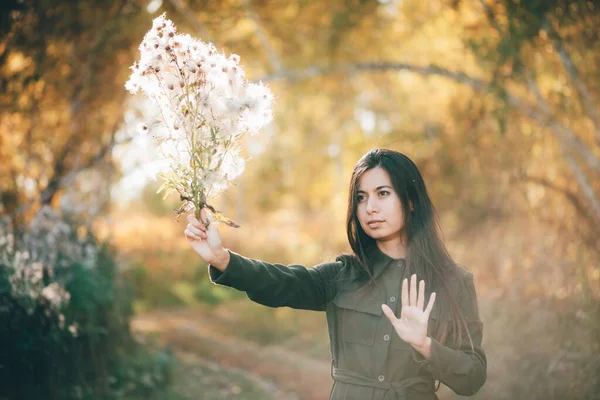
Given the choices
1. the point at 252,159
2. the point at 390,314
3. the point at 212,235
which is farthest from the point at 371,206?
the point at 252,159

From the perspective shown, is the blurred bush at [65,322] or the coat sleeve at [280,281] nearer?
the coat sleeve at [280,281]

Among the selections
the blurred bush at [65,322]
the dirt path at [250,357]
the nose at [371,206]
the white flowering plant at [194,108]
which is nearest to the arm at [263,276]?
the white flowering plant at [194,108]

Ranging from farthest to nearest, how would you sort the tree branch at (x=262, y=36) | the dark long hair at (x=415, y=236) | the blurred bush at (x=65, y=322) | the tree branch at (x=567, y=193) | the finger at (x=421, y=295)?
the tree branch at (x=262, y=36) → the tree branch at (x=567, y=193) → the blurred bush at (x=65, y=322) → the dark long hair at (x=415, y=236) → the finger at (x=421, y=295)

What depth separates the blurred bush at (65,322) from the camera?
405cm

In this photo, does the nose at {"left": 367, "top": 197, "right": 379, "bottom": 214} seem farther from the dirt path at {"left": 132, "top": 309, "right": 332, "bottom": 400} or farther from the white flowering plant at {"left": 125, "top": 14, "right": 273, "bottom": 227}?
the dirt path at {"left": 132, "top": 309, "right": 332, "bottom": 400}

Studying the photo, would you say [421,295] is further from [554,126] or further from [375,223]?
[554,126]

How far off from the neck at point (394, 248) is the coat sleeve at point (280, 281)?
0.22m

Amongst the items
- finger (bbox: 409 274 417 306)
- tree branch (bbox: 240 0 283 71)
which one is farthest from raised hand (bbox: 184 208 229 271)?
tree branch (bbox: 240 0 283 71)

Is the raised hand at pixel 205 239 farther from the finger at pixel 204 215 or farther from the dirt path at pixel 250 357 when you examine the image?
the dirt path at pixel 250 357

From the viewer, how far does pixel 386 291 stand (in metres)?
2.60

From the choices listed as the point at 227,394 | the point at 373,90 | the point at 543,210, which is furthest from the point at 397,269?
the point at 373,90

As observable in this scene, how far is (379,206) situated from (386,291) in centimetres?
37

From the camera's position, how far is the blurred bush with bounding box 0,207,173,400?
4.05 meters

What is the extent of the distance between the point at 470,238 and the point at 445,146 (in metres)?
1.66
